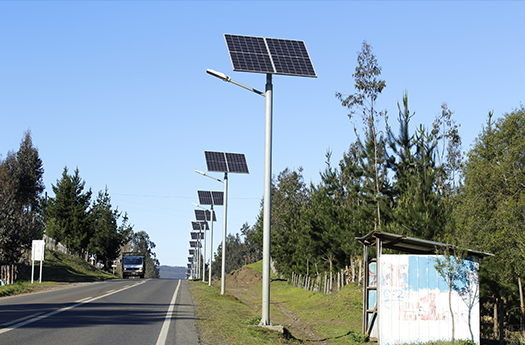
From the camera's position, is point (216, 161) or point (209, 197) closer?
point (216, 161)

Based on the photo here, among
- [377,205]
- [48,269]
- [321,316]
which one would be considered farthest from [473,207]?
[48,269]

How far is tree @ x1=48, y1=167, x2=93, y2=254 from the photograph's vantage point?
82188mm

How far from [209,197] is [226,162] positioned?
44.1ft

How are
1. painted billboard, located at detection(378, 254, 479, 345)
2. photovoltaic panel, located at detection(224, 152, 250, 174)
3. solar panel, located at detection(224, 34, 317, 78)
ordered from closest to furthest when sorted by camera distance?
painted billboard, located at detection(378, 254, 479, 345), solar panel, located at detection(224, 34, 317, 78), photovoltaic panel, located at detection(224, 152, 250, 174)

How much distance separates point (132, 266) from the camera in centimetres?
7062

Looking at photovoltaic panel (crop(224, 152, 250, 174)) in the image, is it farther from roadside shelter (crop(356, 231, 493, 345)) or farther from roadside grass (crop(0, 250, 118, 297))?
roadside shelter (crop(356, 231, 493, 345))

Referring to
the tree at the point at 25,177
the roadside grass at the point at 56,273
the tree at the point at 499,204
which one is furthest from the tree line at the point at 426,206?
the tree at the point at 25,177

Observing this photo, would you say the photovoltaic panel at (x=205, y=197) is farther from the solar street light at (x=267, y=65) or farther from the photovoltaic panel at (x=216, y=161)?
the solar street light at (x=267, y=65)

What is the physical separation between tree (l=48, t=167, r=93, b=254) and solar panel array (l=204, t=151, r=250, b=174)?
177 ft

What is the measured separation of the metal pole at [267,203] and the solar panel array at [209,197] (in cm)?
3174

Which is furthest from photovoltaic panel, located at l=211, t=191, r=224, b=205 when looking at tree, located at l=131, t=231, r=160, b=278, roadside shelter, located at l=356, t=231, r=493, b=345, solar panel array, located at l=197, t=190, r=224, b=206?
tree, located at l=131, t=231, r=160, b=278

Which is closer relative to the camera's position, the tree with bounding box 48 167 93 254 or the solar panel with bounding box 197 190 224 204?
the solar panel with bounding box 197 190 224 204

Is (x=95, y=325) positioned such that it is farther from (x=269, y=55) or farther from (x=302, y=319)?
(x=302, y=319)

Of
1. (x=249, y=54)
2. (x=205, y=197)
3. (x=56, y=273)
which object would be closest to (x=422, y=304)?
(x=249, y=54)
